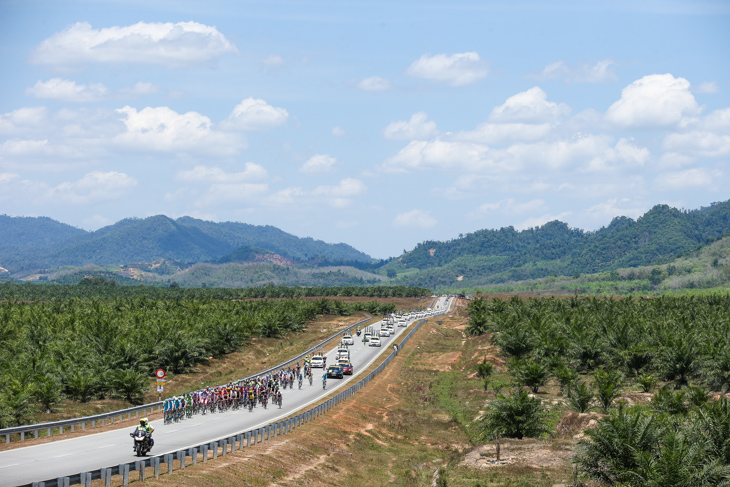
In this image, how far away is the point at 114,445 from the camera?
31.1 m

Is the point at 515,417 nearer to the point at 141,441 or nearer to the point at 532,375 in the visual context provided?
the point at 532,375

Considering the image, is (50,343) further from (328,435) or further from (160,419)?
(328,435)

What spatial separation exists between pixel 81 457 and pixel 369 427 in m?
21.1

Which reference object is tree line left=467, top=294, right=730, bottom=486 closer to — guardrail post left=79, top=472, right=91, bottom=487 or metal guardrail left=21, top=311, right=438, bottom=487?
metal guardrail left=21, top=311, right=438, bottom=487

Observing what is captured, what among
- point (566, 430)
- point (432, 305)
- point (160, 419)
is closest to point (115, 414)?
point (160, 419)

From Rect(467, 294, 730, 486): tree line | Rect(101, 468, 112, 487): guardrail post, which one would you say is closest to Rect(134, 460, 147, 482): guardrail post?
Rect(101, 468, 112, 487): guardrail post

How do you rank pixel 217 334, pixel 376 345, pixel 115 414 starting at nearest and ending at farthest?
pixel 115 414 → pixel 217 334 → pixel 376 345

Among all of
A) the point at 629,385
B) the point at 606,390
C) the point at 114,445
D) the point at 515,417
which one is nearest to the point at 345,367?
the point at 629,385

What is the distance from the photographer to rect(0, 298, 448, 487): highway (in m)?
25.5

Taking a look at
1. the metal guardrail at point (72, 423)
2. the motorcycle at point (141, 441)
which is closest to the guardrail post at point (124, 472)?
the motorcycle at point (141, 441)

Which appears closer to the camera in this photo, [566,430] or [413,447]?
[566,430]

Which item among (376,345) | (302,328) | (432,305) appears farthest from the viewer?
(432,305)

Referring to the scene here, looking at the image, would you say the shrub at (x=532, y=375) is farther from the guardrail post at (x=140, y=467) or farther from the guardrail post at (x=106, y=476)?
the guardrail post at (x=106, y=476)

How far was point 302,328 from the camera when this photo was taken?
108 metres
